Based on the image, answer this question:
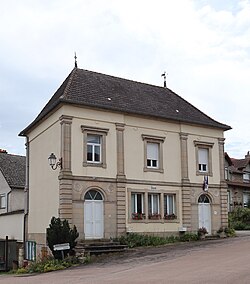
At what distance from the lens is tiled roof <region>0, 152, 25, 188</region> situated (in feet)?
126

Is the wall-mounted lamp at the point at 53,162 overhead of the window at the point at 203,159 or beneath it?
beneath

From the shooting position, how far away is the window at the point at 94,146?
2429 cm

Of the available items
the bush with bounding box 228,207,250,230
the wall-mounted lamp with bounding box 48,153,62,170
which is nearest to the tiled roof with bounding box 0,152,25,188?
the wall-mounted lamp with bounding box 48,153,62,170

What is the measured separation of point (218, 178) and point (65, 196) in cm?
1064

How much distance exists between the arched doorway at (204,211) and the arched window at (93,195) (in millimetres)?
6786

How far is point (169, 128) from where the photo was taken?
2764cm

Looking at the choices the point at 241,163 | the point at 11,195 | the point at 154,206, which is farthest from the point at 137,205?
the point at 241,163

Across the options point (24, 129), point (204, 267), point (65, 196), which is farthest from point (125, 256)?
point (24, 129)

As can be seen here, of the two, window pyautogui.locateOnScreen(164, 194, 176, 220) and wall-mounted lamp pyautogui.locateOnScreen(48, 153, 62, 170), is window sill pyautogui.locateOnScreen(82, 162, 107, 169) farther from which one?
window pyautogui.locateOnScreen(164, 194, 176, 220)

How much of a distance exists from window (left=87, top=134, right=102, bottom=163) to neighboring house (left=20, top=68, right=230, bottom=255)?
5cm

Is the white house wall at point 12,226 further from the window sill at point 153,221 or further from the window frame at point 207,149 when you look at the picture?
the window frame at point 207,149

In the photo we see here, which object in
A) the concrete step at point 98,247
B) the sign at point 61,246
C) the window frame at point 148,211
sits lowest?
the concrete step at point 98,247

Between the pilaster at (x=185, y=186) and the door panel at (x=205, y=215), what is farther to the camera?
the door panel at (x=205, y=215)

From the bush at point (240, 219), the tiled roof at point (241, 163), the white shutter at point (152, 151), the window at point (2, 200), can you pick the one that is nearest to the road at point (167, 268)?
the white shutter at point (152, 151)
